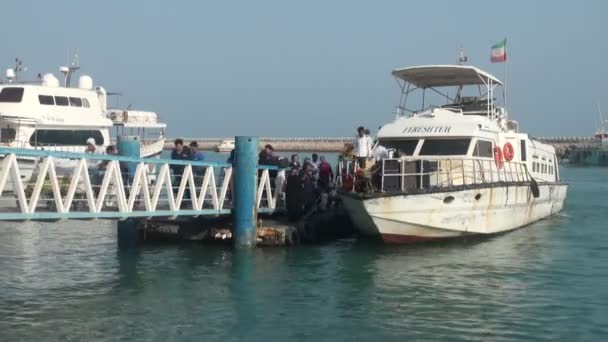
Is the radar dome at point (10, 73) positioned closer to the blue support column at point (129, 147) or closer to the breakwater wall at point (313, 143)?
the blue support column at point (129, 147)

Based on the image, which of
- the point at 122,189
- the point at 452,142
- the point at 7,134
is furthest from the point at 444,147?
the point at 7,134

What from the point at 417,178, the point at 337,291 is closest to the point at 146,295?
the point at 337,291

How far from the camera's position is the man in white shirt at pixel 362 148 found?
19.4 metres

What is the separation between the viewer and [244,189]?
18.4 m

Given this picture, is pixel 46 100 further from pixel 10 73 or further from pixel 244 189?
pixel 244 189

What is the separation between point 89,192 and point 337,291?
4807mm

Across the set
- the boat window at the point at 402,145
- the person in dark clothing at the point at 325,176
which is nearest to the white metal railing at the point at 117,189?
the person in dark clothing at the point at 325,176

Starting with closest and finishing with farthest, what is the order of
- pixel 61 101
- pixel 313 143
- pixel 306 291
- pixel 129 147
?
pixel 306 291 < pixel 129 147 < pixel 61 101 < pixel 313 143

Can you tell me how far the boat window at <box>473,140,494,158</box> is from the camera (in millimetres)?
20891

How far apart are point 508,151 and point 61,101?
677 inches

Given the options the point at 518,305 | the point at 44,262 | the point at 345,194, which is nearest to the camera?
the point at 518,305

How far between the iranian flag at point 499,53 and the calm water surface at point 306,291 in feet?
27.6

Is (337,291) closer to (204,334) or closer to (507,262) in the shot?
(204,334)

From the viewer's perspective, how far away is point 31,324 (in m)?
11.9
